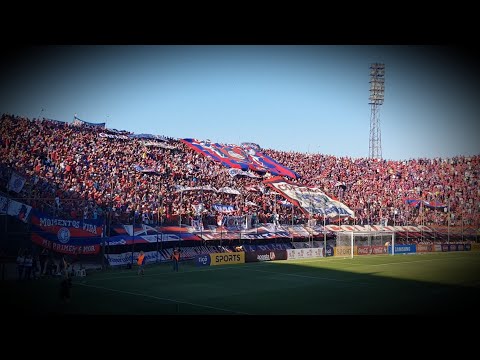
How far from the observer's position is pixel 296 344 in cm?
1202

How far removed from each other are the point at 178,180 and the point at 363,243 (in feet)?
60.6

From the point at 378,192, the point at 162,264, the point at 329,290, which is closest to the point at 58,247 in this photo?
the point at 162,264

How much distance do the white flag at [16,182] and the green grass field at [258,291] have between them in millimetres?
5789

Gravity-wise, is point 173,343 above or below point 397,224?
below

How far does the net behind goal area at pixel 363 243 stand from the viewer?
1789 inches

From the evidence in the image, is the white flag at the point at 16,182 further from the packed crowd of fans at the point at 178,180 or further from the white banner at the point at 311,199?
the white banner at the point at 311,199

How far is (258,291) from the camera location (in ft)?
78.3

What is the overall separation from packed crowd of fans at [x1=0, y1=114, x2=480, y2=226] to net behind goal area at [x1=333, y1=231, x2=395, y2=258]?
3694 mm

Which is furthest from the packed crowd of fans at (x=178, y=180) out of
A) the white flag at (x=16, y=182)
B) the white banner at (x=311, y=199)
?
the white banner at (x=311, y=199)

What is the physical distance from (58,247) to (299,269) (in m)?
15.1

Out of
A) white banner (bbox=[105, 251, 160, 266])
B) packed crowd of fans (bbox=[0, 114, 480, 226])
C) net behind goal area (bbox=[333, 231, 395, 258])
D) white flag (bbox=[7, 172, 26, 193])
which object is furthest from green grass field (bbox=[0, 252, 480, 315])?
net behind goal area (bbox=[333, 231, 395, 258])

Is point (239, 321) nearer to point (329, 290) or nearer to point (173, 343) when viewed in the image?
point (173, 343)

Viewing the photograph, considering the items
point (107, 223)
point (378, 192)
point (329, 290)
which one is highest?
point (378, 192)

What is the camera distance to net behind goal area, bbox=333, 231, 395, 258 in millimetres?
45438
